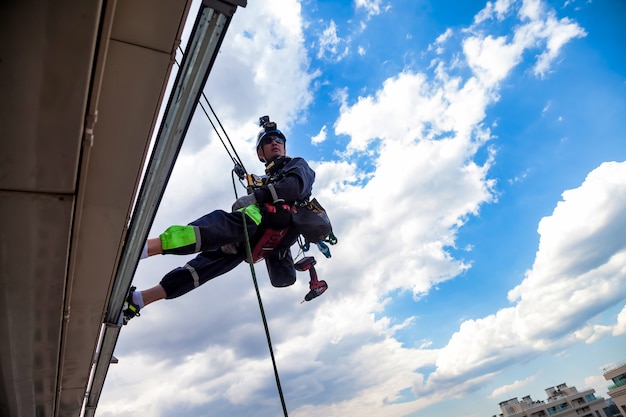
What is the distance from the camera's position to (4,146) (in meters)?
1.18

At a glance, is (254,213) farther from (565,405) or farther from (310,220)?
(565,405)

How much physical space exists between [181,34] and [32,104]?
0.53 meters

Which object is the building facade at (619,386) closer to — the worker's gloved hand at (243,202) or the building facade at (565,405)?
the building facade at (565,405)

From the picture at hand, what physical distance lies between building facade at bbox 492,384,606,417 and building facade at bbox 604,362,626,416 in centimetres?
922

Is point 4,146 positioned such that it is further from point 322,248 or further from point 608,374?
point 608,374

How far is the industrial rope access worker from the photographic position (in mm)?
3051

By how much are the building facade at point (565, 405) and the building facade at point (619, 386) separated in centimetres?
922

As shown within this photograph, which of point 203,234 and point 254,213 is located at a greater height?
point 254,213

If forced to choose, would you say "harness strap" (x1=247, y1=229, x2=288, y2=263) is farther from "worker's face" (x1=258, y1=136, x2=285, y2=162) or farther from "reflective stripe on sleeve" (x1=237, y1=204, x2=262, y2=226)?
"worker's face" (x1=258, y1=136, x2=285, y2=162)

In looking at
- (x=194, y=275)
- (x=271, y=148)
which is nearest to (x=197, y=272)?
(x=194, y=275)

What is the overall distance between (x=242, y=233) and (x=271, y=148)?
1.65m

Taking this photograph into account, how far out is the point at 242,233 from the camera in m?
3.41

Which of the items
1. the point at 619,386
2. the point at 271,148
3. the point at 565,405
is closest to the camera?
the point at 271,148

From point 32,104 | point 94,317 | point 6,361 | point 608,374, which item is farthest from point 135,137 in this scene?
point 608,374
